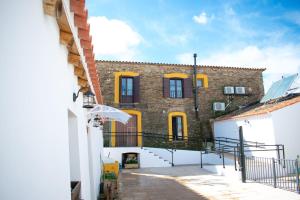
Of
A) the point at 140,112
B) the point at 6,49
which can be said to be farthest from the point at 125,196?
the point at 140,112

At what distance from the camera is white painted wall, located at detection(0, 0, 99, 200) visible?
1.53m

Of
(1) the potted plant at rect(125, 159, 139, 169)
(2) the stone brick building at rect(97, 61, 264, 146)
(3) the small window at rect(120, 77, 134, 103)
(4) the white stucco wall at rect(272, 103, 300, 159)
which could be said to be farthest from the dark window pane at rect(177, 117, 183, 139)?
(4) the white stucco wall at rect(272, 103, 300, 159)

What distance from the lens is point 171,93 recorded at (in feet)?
61.2

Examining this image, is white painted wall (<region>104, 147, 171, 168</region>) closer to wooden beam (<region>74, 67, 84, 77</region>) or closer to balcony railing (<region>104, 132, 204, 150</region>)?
balcony railing (<region>104, 132, 204, 150</region>)

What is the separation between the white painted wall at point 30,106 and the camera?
1528 mm

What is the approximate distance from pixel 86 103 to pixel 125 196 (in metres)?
4.45

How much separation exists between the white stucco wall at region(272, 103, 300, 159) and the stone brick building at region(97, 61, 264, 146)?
20.2 feet

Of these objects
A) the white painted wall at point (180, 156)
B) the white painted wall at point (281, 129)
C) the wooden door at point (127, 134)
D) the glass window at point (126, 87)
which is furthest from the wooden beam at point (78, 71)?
the glass window at point (126, 87)

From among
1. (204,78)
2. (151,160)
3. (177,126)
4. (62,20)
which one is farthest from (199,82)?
(62,20)

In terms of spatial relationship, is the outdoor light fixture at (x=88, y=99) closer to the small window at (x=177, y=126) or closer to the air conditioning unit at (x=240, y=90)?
the small window at (x=177, y=126)

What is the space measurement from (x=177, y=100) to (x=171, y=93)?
0.69 metres

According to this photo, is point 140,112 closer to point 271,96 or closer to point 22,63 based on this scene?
point 271,96

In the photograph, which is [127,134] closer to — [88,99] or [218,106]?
[218,106]

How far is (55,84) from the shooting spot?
2.73m
